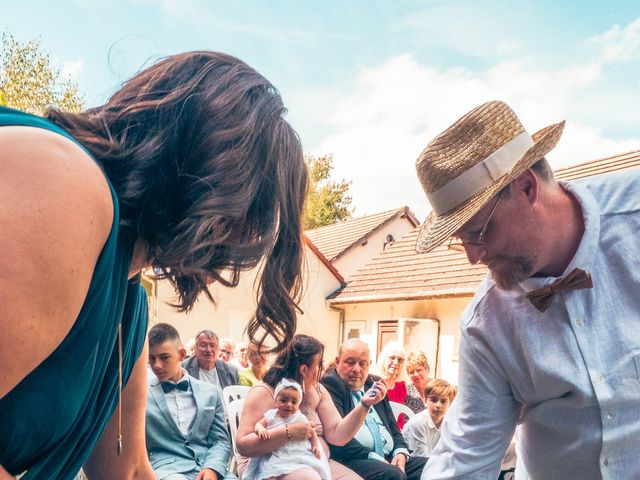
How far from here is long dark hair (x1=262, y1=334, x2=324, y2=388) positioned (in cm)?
497

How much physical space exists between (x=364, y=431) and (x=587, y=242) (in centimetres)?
377

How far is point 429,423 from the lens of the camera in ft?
21.2

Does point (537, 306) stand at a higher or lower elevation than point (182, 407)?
higher

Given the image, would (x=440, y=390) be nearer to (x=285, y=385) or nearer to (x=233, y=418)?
(x=233, y=418)

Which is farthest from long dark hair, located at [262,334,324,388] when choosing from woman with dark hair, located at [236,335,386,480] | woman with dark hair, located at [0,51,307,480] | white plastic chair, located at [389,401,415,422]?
woman with dark hair, located at [0,51,307,480]

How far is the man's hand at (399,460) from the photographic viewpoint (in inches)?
221

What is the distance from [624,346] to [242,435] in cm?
312

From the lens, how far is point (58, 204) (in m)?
0.95

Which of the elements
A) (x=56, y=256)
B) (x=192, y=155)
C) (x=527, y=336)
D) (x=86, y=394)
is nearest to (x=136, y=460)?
(x=86, y=394)

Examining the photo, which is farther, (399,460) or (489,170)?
(399,460)

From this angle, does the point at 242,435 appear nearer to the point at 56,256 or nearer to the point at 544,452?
the point at 544,452

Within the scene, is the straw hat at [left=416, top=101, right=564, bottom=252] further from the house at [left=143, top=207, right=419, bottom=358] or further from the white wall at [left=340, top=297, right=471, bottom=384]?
the white wall at [left=340, top=297, right=471, bottom=384]

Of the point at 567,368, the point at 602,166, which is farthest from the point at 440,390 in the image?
the point at 602,166

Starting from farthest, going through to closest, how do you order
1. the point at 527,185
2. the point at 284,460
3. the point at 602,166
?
the point at 602,166, the point at 284,460, the point at 527,185
